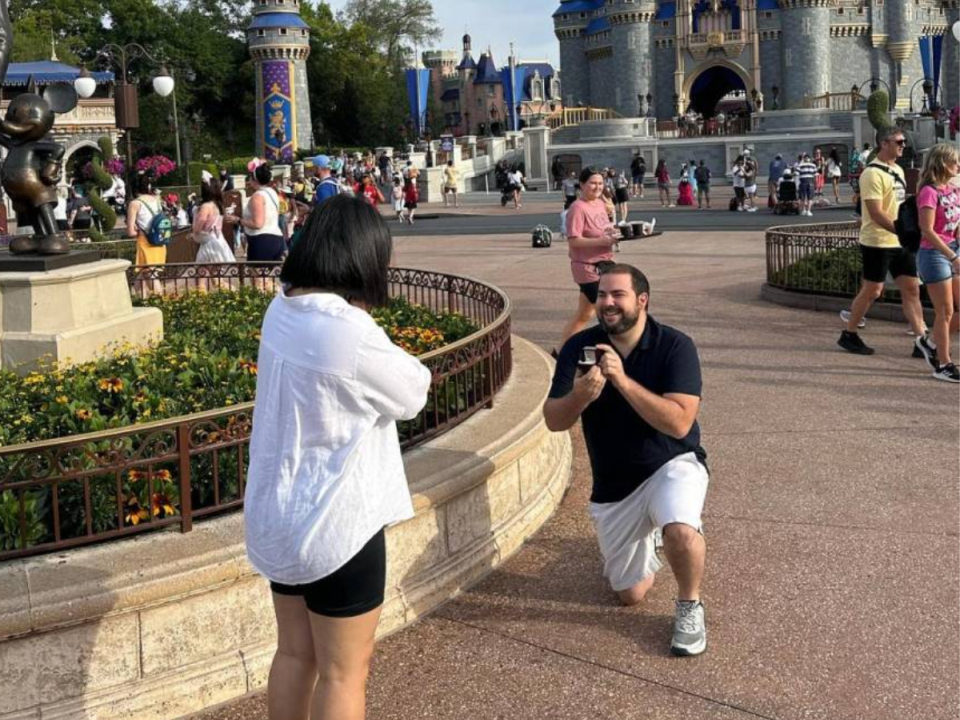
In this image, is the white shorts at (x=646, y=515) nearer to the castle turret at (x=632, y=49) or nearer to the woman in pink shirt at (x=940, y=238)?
the woman in pink shirt at (x=940, y=238)

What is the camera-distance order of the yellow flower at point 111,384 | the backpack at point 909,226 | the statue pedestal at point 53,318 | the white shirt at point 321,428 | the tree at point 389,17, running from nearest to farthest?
the white shirt at point 321,428 < the yellow flower at point 111,384 < the statue pedestal at point 53,318 < the backpack at point 909,226 < the tree at point 389,17

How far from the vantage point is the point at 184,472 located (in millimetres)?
4121

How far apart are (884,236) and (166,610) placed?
262 inches

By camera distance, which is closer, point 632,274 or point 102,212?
point 632,274

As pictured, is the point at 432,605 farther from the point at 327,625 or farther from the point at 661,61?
the point at 661,61

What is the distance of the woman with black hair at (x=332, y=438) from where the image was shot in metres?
2.68

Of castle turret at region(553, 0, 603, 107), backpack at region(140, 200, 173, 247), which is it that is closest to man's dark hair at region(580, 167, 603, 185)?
backpack at region(140, 200, 173, 247)

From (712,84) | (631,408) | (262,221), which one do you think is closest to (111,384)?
(631,408)

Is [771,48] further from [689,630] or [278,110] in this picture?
[689,630]

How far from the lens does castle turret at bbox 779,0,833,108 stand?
6181cm

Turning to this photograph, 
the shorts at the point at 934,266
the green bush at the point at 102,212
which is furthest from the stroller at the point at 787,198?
the shorts at the point at 934,266

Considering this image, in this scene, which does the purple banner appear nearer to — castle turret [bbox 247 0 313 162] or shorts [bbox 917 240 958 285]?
castle turret [bbox 247 0 313 162]

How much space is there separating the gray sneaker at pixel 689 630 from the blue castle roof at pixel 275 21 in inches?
2340

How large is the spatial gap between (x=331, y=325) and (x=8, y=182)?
505cm
